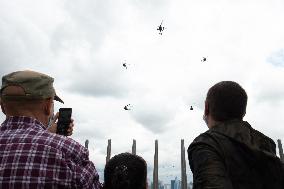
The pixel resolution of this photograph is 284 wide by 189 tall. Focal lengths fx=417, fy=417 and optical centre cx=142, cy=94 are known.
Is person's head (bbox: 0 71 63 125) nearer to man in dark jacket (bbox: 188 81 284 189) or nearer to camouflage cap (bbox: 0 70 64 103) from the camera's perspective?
camouflage cap (bbox: 0 70 64 103)

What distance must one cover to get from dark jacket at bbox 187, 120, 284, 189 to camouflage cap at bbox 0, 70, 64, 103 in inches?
38.4

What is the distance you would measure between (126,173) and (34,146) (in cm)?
77

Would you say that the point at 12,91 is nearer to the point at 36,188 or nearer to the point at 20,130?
the point at 20,130

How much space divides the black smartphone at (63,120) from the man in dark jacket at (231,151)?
0.94m

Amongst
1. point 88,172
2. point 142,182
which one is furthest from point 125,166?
point 88,172

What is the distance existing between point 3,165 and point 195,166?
110 centimetres

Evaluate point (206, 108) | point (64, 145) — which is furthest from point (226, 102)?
point (64, 145)

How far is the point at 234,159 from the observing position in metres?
2.42

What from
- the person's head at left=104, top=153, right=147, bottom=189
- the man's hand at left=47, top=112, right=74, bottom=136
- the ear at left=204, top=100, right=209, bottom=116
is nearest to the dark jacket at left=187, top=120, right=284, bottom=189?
the ear at left=204, top=100, right=209, bottom=116

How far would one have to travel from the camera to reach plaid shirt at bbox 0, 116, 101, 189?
7.68 feet

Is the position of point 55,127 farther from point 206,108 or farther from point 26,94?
Result: point 206,108

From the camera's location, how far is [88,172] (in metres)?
2.47

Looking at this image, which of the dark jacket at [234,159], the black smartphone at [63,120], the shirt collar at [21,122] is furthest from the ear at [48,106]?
the dark jacket at [234,159]

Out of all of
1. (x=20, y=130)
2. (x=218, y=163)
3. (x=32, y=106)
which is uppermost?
(x=32, y=106)
